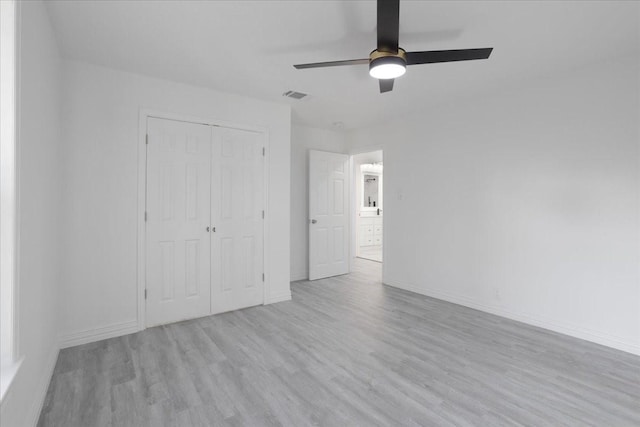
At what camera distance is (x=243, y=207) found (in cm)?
386

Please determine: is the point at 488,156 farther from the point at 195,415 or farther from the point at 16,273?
the point at 16,273

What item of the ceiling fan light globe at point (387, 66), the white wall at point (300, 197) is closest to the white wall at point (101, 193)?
the white wall at point (300, 197)

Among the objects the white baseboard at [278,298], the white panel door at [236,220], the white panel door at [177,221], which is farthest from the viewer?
the white baseboard at [278,298]

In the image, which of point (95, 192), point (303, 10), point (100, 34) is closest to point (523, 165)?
point (303, 10)

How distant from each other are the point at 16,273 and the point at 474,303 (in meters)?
4.22

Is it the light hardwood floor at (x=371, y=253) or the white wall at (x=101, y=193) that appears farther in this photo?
the light hardwood floor at (x=371, y=253)

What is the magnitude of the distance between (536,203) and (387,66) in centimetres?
245

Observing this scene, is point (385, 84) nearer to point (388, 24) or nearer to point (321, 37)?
point (321, 37)

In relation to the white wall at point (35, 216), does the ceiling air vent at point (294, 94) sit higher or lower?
higher

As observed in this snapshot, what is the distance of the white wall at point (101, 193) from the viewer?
Result: 2.84 metres

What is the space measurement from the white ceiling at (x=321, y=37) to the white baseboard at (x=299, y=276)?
292 cm

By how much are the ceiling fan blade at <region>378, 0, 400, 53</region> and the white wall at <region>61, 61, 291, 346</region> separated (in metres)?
2.39

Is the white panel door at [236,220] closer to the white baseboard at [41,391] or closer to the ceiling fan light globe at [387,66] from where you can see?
the white baseboard at [41,391]

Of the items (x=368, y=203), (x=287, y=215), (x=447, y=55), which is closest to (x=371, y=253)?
(x=368, y=203)
